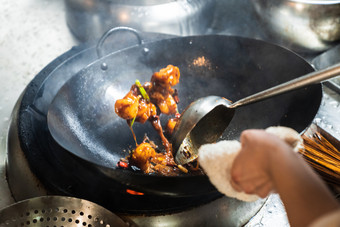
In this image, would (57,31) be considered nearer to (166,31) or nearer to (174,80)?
(166,31)

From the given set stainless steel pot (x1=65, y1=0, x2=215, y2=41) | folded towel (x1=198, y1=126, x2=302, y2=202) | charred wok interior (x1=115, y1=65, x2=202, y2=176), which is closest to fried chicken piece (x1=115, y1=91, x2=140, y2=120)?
charred wok interior (x1=115, y1=65, x2=202, y2=176)

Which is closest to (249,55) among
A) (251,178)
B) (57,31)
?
(251,178)

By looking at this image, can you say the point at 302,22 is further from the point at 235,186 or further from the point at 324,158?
the point at 235,186

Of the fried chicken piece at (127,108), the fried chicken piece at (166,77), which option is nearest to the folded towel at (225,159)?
the fried chicken piece at (127,108)

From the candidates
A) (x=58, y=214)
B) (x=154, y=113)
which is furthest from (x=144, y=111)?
(x=58, y=214)

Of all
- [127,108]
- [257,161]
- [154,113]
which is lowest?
[154,113]
